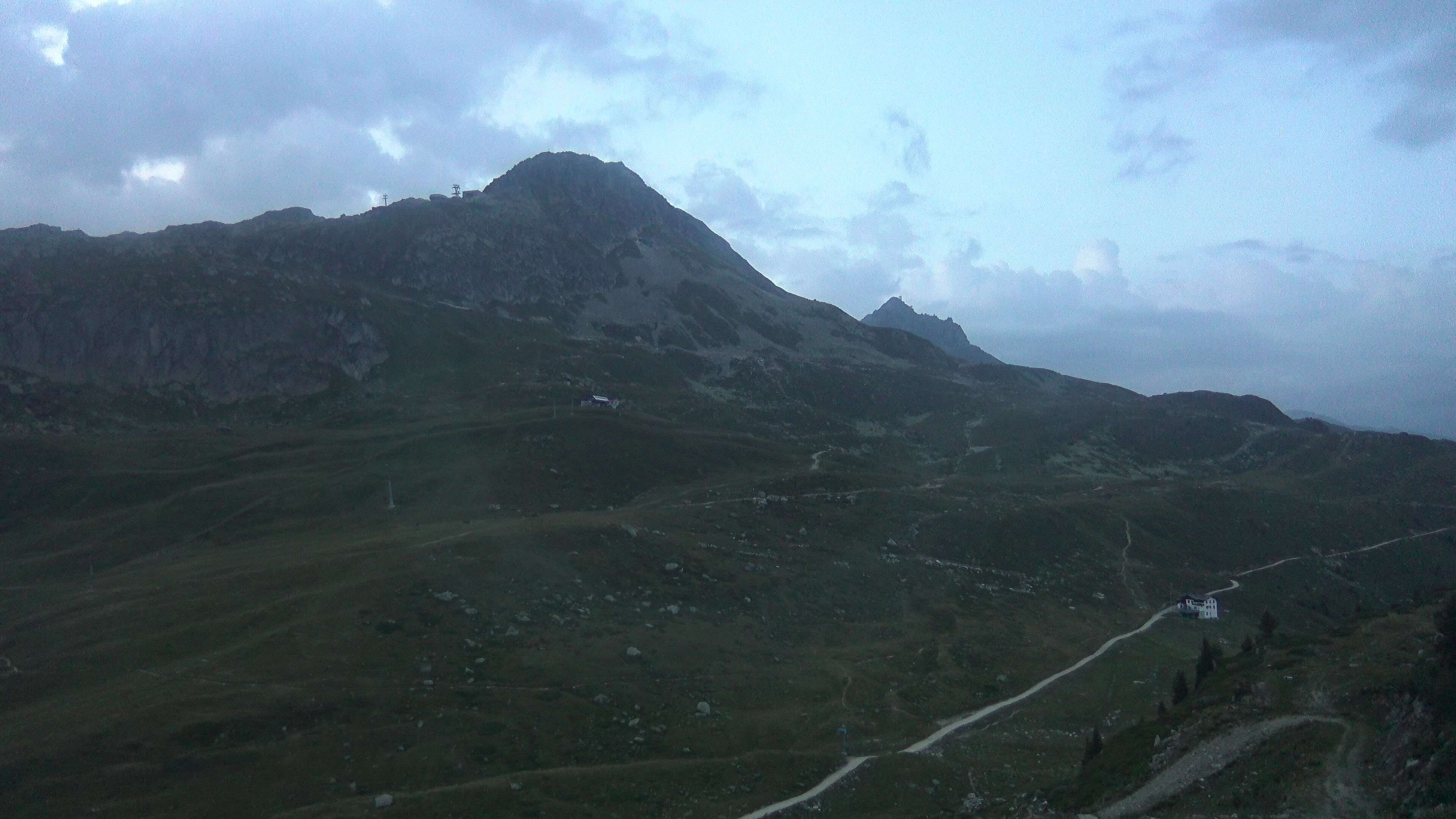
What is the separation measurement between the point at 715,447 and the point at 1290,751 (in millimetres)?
96090

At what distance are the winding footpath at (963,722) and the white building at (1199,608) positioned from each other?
1204mm

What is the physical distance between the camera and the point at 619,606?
64625 millimetres

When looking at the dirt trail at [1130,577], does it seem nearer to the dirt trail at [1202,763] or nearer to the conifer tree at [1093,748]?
the conifer tree at [1093,748]

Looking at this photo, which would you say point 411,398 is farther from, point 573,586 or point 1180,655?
point 1180,655

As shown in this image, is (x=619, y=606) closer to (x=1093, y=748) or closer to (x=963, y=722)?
(x=963, y=722)

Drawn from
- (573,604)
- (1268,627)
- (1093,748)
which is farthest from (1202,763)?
(573,604)

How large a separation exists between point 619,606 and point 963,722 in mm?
24946

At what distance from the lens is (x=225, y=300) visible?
544ft

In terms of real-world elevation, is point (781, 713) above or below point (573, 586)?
below

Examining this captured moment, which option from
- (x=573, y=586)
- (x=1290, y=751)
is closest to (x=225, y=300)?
(x=573, y=586)

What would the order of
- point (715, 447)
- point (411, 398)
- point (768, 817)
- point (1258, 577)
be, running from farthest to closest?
1. point (411, 398)
2. point (715, 447)
3. point (1258, 577)
4. point (768, 817)

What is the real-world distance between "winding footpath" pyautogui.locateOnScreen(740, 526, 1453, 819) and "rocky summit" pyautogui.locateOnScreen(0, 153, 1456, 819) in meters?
0.35

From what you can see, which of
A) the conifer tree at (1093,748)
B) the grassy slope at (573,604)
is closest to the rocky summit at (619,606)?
the grassy slope at (573,604)

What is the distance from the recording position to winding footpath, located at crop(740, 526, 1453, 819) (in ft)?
132
